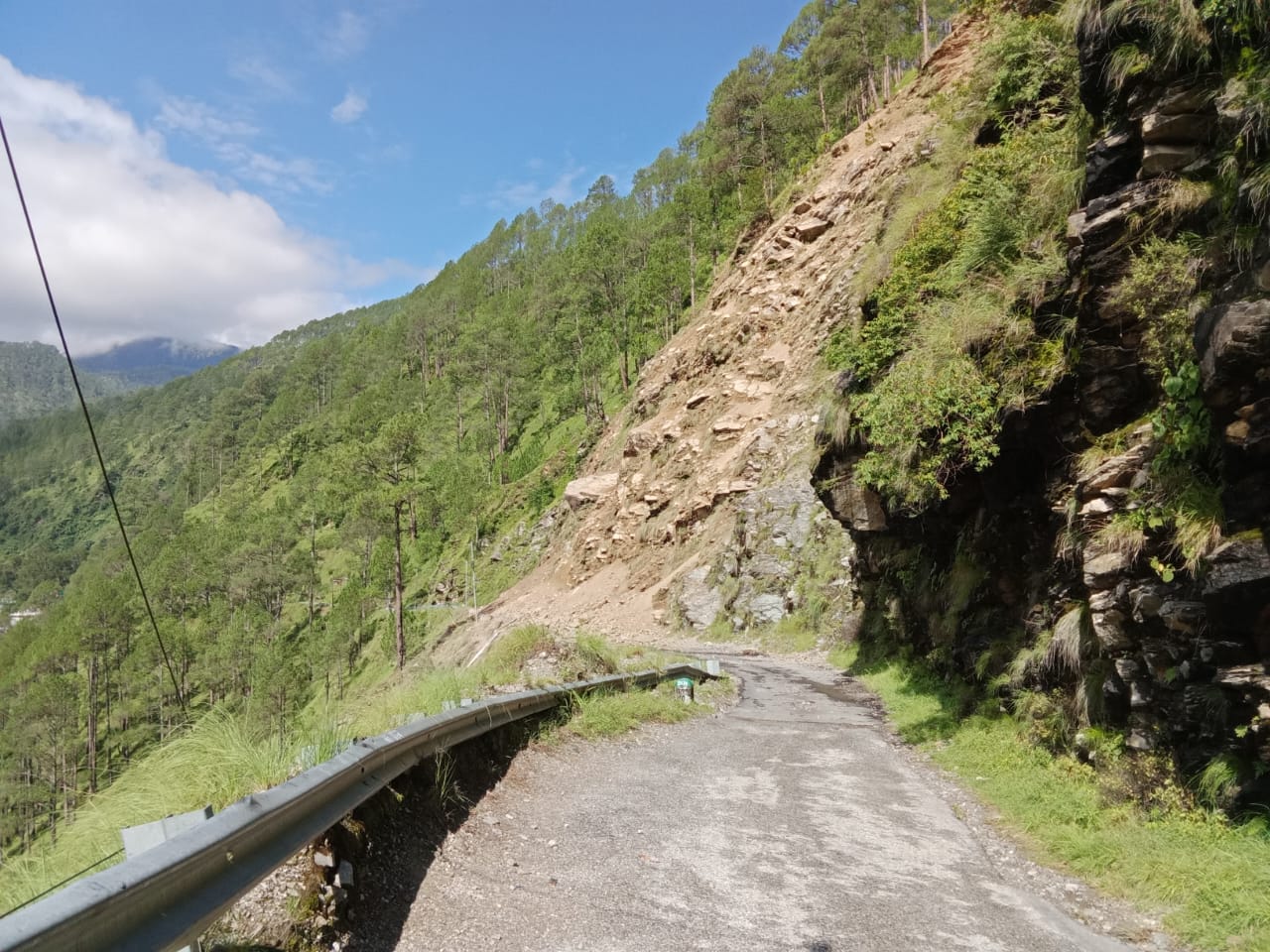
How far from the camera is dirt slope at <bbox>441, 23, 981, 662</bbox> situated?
31.8 meters

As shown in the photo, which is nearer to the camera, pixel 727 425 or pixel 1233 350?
pixel 1233 350

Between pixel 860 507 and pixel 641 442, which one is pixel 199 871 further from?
pixel 641 442

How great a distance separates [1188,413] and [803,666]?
1571cm

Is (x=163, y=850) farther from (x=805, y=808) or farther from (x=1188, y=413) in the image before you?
(x=1188, y=413)

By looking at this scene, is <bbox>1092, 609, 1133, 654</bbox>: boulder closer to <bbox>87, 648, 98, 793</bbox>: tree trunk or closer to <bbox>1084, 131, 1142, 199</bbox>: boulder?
<bbox>1084, 131, 1142, 199</bbox>: boulder

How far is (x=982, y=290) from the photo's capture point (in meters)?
9.80

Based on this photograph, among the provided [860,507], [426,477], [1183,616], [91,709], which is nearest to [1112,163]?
[1183,616]

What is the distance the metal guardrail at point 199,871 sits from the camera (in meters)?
1.75

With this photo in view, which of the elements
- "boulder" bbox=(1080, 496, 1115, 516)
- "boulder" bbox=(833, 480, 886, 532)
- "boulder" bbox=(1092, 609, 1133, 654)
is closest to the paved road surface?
"boulder" bbox=(1092, 609, 1133, 654)

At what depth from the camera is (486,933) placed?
349cm

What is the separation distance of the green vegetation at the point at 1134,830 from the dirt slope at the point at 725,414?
21.9m

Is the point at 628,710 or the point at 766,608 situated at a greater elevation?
the point at 628,710

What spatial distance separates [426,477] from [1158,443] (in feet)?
109

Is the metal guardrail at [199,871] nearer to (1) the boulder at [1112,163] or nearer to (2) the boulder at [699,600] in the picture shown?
(1) the boulder at [1112,163]
